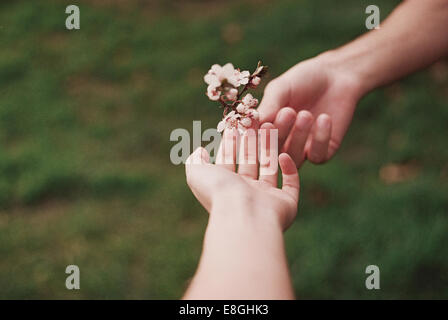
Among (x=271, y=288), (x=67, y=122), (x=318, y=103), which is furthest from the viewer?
(x=67, y=122)

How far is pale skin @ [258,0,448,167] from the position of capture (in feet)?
7.52

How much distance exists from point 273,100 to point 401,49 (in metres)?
0.94

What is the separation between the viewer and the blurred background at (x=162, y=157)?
2777mm

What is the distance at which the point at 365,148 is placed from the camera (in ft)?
11.5

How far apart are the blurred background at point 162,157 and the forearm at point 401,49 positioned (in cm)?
92

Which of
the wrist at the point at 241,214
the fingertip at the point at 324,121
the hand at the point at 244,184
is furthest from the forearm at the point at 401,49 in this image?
the wrist at the point at 241,214

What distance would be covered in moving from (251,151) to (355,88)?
0.86m

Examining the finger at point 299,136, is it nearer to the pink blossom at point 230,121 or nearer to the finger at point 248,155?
the finger at point 248,155

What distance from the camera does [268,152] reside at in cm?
209

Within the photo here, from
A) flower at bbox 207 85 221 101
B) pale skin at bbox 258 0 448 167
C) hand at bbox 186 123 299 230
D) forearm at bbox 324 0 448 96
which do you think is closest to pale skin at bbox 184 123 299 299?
hand at bbox 186 123 299 230

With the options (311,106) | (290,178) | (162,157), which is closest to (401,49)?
(311,106)

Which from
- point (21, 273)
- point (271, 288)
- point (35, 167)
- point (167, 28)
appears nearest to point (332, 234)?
point (271, 288)

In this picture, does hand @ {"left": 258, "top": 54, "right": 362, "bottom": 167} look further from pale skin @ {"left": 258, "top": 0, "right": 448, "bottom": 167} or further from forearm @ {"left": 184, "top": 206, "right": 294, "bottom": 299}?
forearm @ {"left": 184, "top": 206, "right": 294, "bottom": 299}

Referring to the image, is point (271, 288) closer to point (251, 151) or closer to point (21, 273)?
point (251, 151)
